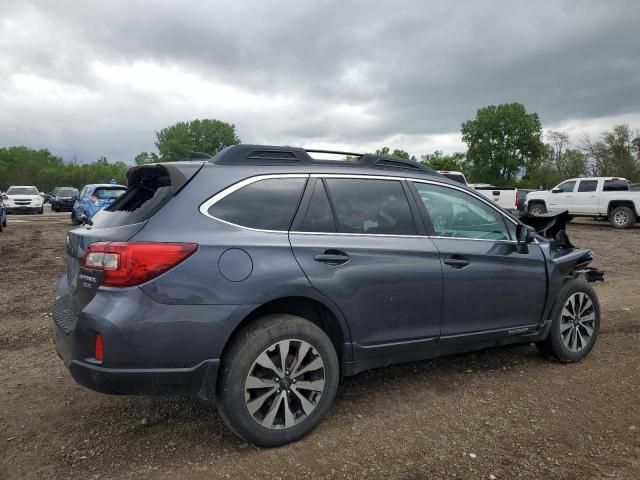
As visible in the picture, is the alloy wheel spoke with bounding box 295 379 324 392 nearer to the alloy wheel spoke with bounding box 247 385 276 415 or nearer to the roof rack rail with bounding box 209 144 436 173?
the alloy wheel spoke with bounding box 247 385 276 415

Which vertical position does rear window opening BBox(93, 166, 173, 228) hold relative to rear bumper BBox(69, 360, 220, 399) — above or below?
above

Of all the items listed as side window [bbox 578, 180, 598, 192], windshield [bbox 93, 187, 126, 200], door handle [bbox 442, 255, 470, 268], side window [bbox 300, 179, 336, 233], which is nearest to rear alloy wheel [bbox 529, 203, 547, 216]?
side window [bbox 578, 180, 598, 192]

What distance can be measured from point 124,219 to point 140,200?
0.71ft

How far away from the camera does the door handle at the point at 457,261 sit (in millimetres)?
3624

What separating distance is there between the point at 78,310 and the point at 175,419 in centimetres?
105

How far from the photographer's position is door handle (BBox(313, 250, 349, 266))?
10.3ft

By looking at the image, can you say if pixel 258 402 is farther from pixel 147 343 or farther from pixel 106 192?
pixel 106 192

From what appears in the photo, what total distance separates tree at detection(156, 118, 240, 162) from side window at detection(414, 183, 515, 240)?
9361 cm

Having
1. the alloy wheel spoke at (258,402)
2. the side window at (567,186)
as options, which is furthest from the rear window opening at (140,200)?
the side window at (567,186)

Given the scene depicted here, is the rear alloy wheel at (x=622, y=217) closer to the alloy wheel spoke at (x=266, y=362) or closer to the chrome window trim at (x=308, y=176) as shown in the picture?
the chrome window trim at (x=308, y=176)

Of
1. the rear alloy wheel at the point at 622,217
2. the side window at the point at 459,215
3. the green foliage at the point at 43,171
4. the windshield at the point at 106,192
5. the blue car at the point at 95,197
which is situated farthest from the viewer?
the green foliage at the point at 43,171

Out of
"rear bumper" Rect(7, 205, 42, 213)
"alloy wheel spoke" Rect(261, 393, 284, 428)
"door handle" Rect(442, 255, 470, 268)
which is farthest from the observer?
"rear bumper" Rect(7, 205, 42, 213)

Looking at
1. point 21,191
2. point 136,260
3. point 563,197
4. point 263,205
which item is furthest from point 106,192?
point 21,191

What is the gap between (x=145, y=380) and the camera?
8.94 feet
